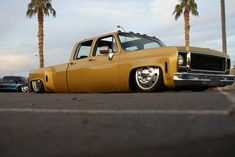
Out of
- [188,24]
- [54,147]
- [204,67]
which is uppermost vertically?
[188,24]

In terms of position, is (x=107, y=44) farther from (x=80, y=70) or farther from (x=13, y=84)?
(x=13, y=84)

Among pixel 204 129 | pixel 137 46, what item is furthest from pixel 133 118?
pixel 137 46

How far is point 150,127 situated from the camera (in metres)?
3.32

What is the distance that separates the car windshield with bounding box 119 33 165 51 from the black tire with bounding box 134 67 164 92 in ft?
3.15

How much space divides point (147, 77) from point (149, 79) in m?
0.06

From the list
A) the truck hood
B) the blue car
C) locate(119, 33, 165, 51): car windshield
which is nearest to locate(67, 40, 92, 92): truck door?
locate(119, 33, 165, 51): car windshield

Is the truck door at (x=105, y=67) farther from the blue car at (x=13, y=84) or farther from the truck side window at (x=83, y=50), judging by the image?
the blue car at (x=13, y=84)

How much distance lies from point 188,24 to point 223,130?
33448 mm

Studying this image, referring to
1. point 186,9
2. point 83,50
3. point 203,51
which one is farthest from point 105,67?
point 186,9

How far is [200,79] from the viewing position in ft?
27.9

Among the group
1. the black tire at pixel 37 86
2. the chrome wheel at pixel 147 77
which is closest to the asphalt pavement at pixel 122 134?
the chrome wheel at pixel 147 77

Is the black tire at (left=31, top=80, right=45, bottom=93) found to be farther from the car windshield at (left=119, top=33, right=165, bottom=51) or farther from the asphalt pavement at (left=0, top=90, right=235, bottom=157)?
the asphalt pavement at (left=0, top=90, right=235, bottom=157)

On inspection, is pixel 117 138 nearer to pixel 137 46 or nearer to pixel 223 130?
pixel 223 130

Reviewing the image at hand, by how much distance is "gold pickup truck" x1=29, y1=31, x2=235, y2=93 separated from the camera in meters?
8.32
